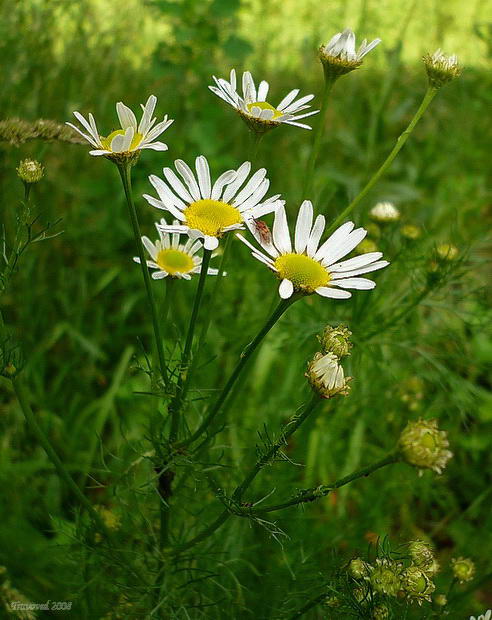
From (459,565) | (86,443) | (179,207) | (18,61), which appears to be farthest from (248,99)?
(86,443)

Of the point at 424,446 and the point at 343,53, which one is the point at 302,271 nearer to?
the point at 424,446

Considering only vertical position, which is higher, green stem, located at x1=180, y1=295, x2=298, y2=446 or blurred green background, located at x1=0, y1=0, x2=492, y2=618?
green stem, located at x1=180, y1=295, x2=298, y2=446

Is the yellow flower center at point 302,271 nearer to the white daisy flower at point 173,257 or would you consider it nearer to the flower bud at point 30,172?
the white daisy flower at point 173,257

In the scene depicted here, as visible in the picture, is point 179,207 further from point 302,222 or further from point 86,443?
point 86,443

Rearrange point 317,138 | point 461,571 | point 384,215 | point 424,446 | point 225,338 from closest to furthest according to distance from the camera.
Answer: point 424,446
point 317,138
point 461,571
point 384,215
point 225,338

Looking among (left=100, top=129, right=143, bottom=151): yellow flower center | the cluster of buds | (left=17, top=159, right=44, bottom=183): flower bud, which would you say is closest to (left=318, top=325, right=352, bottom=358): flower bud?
the cluster of buds

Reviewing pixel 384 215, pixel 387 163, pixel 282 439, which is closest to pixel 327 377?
pixel 282 439

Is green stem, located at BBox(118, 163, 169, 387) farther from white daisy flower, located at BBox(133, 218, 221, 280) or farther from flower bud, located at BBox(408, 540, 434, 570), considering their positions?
flower bud, located at BBox(408, 540, 434, 570)
